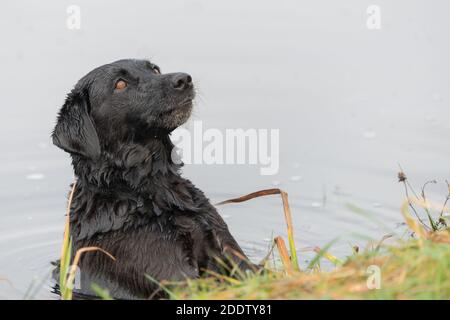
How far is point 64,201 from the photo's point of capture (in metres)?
10.2

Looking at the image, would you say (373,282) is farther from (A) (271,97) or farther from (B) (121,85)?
(A) (271,97)

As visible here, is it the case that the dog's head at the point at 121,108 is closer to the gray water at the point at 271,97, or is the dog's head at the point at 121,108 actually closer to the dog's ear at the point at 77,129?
the dog's ear at the point at 77,129

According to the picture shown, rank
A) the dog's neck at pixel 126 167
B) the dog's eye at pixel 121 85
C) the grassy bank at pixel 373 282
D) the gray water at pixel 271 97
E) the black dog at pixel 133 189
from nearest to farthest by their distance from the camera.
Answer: the grassy bank at pixel 373 282, the black dog at pixel 133 189, the dog's neck at pixel 126 167, the dog's eye at pixel 121 85, the gray water at pixel 271 97

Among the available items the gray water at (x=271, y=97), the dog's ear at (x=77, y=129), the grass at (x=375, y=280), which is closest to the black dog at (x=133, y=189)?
the dog's ear at (x=77, y=129)

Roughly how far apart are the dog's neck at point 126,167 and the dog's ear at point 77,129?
11 cm

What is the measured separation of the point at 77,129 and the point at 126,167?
1.42ft

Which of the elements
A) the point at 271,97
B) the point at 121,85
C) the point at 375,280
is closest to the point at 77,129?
the point at 121,85

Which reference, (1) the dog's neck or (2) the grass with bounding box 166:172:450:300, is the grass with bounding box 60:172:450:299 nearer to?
(2) the grass with bounding box 166:172:450:300

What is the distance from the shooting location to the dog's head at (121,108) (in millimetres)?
7121

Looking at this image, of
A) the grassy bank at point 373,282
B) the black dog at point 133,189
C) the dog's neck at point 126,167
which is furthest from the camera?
the dog's neck at point 126,167

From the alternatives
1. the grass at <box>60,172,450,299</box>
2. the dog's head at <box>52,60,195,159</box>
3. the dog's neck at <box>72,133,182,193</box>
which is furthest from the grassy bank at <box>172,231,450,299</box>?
the dog's head at <box>52,60,195,159</box>

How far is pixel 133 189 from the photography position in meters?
7.13
